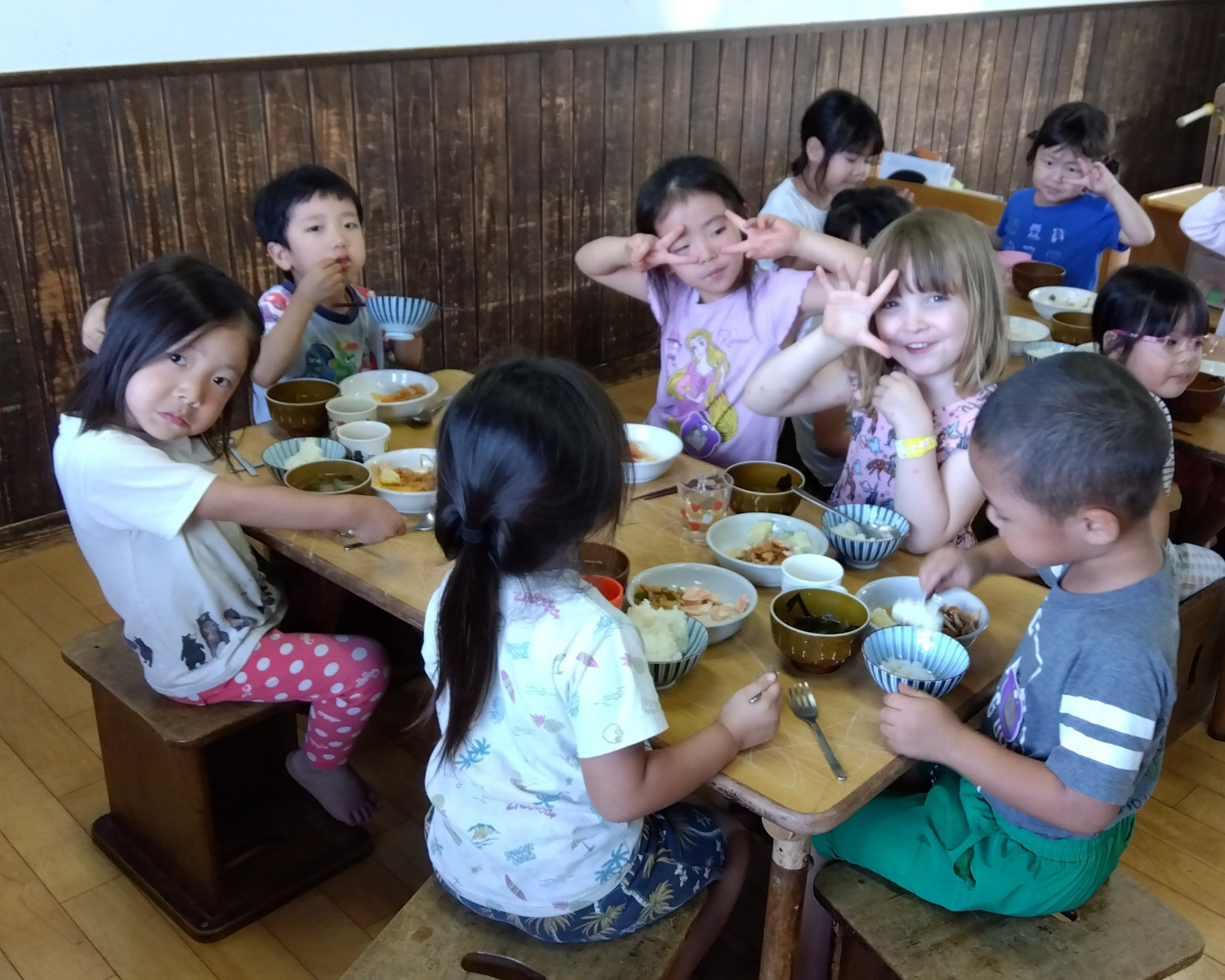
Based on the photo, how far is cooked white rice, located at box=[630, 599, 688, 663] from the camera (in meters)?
1.37

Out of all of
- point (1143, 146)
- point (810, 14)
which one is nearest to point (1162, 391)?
point (810, 14)

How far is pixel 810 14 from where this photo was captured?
15.5ft

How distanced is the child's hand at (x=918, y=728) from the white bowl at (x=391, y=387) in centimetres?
119

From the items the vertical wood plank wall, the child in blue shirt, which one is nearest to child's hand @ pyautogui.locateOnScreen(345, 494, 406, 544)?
the vertical wood plank wall

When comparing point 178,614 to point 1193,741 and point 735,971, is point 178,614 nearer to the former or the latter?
point 735,971

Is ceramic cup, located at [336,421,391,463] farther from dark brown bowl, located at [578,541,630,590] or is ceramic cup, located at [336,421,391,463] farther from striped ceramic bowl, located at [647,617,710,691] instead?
striped ceramic bowl, located at [647,617,710,691]

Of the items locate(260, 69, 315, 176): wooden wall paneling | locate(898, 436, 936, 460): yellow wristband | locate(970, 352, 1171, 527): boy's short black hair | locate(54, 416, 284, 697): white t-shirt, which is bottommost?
locate(54, 416, 284, 697): white t-shirt

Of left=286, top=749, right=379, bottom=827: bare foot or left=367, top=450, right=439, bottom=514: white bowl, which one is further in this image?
left=286, top=749, right=379, bottom=827: bare foot

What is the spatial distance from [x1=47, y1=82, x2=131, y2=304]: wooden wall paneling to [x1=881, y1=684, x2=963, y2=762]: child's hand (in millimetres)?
2622

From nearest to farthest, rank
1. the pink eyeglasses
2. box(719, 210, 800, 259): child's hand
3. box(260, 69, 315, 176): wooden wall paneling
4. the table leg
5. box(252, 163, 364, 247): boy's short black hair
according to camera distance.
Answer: the table leg → box(719, 210, 800, 259): child's hand → the pink eyeglasses → box(252, 163, 364, 247): boy's short black hair → box(260, 69, 315, 176): wooden wall paneling

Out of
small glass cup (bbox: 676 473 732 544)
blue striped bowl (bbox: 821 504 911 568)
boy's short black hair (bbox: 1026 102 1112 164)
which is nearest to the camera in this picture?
blue striped bowl (bbox: 821 504 911 568)

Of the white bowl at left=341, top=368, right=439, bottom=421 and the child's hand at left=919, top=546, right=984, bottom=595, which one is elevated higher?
the white bowl at left=341, top=368, right=439, bottom=421

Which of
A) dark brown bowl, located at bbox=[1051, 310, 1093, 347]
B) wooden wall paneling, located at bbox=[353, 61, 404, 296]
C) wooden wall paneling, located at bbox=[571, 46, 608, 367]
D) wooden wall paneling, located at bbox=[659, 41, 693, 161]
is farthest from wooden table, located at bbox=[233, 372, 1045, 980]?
wooden wall paneling, located at bbox=[659, 41, 693, 161]

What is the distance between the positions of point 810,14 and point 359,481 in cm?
371
